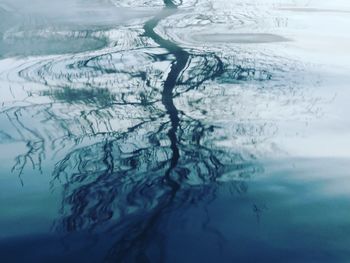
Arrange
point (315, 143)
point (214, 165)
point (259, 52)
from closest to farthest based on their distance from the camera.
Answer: point (214, 165)
point (315, 143)
point (259, 52)

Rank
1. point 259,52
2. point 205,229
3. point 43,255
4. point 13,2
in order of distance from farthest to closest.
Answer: point 13,2 → point 259,52 → point 205,229 → point 43,255

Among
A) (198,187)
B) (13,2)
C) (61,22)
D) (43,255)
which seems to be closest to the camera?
(43,255)

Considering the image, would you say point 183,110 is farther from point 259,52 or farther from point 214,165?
point 259,52

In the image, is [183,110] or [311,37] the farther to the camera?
[311,37]

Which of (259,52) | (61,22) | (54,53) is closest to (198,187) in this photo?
(259,52)

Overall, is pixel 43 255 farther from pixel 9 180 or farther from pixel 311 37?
pixel 311 37

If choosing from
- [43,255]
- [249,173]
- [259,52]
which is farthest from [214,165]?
[259,52]
